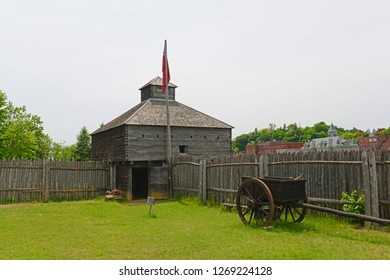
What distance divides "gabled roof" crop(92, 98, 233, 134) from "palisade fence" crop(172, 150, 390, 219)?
22.7 ft

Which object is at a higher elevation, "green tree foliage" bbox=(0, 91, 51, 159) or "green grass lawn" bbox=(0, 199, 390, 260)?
"green tree foliage" bbox=(0, 91, 51, 159)

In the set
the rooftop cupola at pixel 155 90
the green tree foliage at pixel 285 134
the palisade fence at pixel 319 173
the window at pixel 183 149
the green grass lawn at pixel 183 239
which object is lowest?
the green grass lawn at pixel 183 239

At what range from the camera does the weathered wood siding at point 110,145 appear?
20.5 meters

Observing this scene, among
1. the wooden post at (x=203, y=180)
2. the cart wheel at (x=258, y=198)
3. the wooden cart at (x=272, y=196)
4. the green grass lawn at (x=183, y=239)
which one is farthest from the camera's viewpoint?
the wooden post at (x=203, y=180)

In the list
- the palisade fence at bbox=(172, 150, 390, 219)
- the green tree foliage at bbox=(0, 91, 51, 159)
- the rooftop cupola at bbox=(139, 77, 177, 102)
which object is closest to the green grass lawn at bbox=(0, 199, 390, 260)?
the palisade fence at bbox=(172, 150, 390, 219)

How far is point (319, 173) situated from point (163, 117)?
45.2ft

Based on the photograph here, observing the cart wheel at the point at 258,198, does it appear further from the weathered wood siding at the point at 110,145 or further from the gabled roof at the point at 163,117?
the gabled roof at the point at 163,117

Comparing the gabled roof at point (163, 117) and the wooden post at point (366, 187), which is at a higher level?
the gabled roof at point (163, 117)

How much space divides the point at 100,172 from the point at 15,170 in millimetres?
4860

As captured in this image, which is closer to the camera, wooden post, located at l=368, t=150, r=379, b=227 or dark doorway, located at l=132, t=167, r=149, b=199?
wooden post, located at l=368, t=150, r=379, b=227

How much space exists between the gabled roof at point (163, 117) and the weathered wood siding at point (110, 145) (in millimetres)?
465

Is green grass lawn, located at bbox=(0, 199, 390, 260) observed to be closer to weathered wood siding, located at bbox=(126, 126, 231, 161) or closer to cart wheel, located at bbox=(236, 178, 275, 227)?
cart wheel, located at bbox=(236, 178, 275, 227)

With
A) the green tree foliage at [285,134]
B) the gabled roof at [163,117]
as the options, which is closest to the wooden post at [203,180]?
the gabled roof at [163,117]

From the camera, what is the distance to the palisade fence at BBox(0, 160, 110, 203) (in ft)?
57.0
